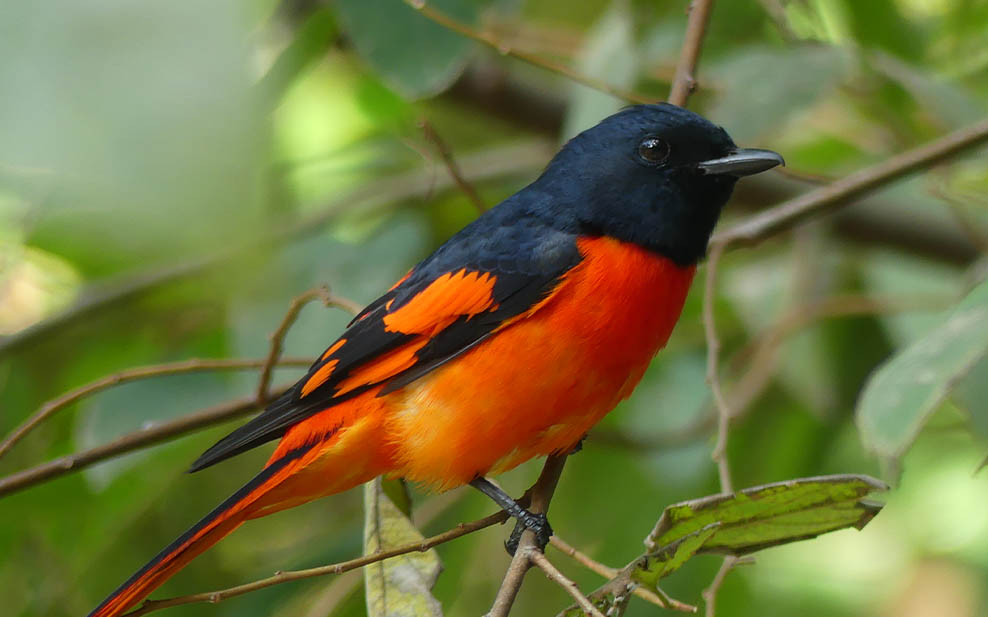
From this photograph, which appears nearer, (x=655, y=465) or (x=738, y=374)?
(x=655, y=465)

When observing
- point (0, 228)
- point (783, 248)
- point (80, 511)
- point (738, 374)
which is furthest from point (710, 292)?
point (0, 228)

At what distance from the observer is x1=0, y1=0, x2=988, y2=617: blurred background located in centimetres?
376

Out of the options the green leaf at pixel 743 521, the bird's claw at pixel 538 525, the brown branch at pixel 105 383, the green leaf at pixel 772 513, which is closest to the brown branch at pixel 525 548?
the bird's claw at pixel 538 525

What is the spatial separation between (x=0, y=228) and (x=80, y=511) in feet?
3.61

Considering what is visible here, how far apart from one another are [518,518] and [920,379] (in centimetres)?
114

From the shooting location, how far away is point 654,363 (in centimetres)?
438

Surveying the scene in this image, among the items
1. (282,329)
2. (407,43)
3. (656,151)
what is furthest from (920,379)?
(407,43)

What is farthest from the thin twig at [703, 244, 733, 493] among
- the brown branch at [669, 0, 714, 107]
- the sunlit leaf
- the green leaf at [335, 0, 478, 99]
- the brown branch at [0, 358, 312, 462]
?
the brown branch at [0, 358, 312, 462]

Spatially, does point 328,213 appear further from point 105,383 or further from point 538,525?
point 538,525

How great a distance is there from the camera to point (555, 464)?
2953mm

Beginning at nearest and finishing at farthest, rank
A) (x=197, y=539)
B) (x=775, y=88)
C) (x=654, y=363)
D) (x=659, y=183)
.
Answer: (x=197, y=539) < (x=659, y=183) < (x=775, y=88) < (x=654, y=363)

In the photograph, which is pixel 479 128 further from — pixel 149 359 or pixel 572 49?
pixel 149 359

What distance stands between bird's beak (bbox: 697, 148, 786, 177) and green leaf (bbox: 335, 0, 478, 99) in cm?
91

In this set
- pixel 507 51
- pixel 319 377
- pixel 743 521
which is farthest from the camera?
pixel 507 51
